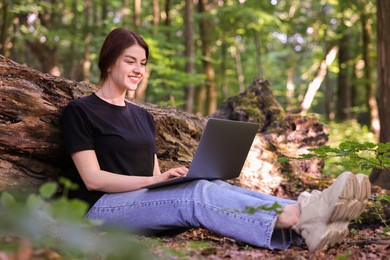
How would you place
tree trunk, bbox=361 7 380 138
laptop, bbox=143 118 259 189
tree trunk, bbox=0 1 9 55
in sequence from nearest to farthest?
laptop, bbox=143 118 259 189 → tree trunk, bbox=0 1 9 55 → tree trunk, bbox=361 7 380 138

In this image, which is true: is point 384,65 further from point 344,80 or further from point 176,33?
point 176,33

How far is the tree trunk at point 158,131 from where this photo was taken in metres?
3.65

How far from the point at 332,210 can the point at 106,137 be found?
1585 millimetres

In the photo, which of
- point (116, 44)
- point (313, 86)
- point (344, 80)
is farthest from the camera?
point (344, 80)

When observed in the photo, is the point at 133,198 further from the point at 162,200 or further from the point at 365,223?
the point at 365,223

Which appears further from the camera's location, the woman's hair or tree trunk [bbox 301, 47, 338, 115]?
tree trunk [bbox 301, 47, 338, 115]

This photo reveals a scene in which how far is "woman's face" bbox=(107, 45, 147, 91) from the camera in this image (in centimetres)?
363

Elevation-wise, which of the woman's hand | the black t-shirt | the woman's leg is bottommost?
the woman's leg

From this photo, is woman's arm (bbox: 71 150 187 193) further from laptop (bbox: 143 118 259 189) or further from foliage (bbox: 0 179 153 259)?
foliage (bbox: 0 179 153 259)

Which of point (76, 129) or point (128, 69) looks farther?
point (128, 69)

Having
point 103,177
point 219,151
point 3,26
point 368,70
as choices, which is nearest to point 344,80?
point 368,70

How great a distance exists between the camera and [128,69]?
11.9ft

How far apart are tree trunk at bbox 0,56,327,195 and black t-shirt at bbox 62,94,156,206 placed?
11.8 inches

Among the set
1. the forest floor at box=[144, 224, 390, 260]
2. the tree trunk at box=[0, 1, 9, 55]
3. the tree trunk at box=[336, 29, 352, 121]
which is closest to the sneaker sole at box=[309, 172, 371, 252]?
the forest floor at box=[144, 224, 390, 260]
